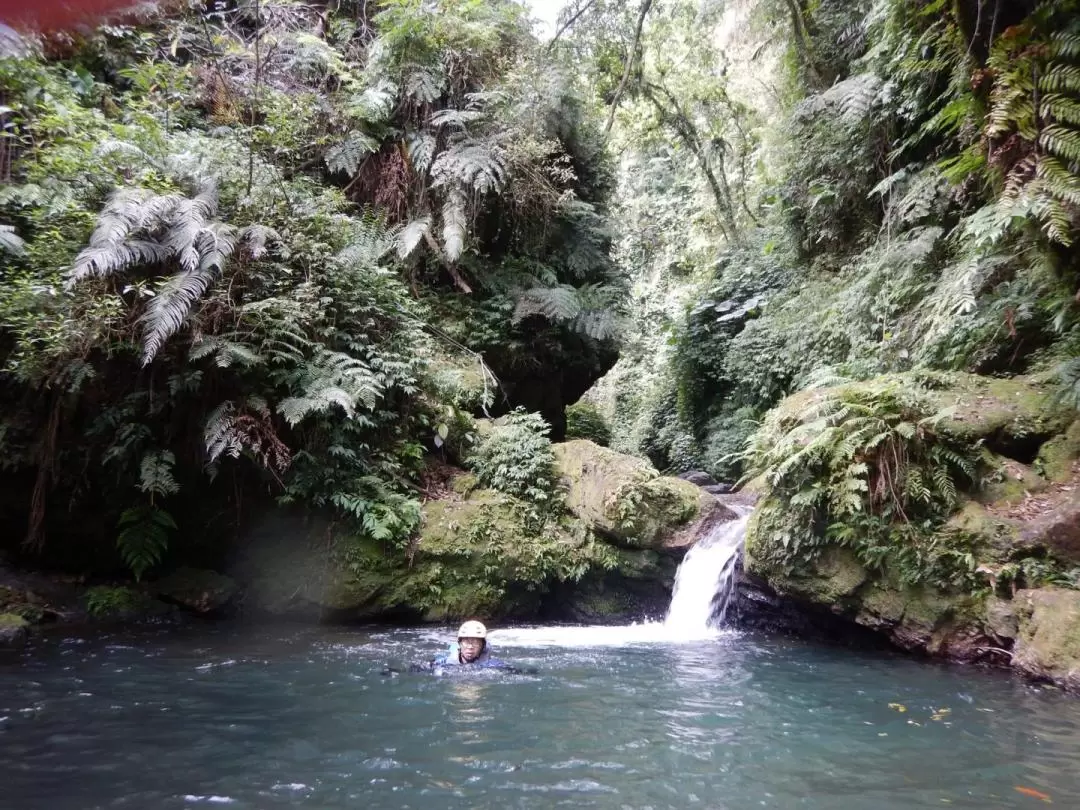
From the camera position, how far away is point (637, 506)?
851 centimetres

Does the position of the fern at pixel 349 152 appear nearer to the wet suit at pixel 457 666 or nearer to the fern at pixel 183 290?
the fern at pixel 183 290

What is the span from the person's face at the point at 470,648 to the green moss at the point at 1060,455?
561 centimetres

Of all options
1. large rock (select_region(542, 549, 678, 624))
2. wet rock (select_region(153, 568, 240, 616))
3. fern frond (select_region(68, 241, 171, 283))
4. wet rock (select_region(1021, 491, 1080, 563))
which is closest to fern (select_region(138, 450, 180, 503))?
wet rock (select_region(153, 568, 240, 616))

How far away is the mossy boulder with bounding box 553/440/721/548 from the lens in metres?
8.47

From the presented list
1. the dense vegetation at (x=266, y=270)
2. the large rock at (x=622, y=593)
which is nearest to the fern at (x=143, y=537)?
the dense vegetation at (x=266, y=270)

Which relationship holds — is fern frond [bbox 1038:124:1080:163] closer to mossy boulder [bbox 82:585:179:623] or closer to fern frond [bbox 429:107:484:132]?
fern frond [bbox 429:107:484:132]

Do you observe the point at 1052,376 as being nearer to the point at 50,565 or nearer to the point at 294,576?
the point at 294,576

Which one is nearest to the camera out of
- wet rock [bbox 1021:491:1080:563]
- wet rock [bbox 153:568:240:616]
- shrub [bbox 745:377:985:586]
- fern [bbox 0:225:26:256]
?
wet rock [bbox 1021:491:1080:563]

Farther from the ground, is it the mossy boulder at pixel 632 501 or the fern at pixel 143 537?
the mossy boulder at pixel 632 501

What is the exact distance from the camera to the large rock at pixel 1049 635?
5254 mm

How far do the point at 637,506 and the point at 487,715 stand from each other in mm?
4206

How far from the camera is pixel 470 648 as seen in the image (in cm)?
591

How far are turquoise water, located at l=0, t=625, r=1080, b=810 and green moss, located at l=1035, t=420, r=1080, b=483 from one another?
2113 mm

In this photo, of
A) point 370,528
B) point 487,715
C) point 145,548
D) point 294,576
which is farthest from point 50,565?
point 487,715
